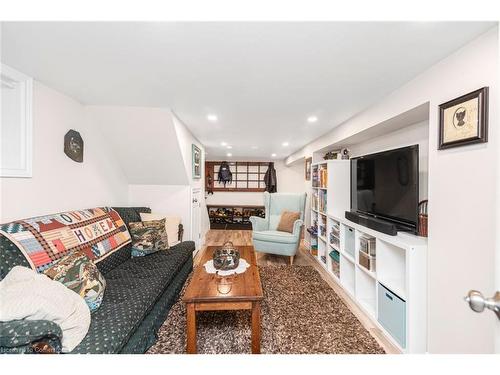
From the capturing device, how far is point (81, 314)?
1204 millimetres

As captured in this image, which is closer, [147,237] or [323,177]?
[147,237]

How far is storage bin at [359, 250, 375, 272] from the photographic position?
6.29 feet

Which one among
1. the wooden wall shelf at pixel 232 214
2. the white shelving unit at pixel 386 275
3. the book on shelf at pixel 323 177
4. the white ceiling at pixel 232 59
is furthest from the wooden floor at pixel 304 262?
the white ceiling at pixel 232 59

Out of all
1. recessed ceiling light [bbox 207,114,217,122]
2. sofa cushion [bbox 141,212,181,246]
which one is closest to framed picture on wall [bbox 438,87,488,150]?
recessed ceiling light [bbox 207,114,217,122]

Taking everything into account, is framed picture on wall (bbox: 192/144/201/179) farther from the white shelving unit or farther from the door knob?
the door knob

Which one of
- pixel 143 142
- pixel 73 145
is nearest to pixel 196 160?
pixel 143 142

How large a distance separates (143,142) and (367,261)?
112 inches

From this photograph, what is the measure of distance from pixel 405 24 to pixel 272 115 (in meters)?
1.49

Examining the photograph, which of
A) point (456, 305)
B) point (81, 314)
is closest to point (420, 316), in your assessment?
point (456, 305)

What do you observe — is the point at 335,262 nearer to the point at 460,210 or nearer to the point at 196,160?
the point at 460,210

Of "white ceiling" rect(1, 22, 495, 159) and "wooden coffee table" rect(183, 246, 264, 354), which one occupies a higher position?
"white ceiling" rect(1, 22, 495, 159)

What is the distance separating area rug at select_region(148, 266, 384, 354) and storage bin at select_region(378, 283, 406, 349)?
0.51 feet

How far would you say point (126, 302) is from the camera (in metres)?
1.47

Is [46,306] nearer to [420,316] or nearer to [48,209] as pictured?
[48,209]
